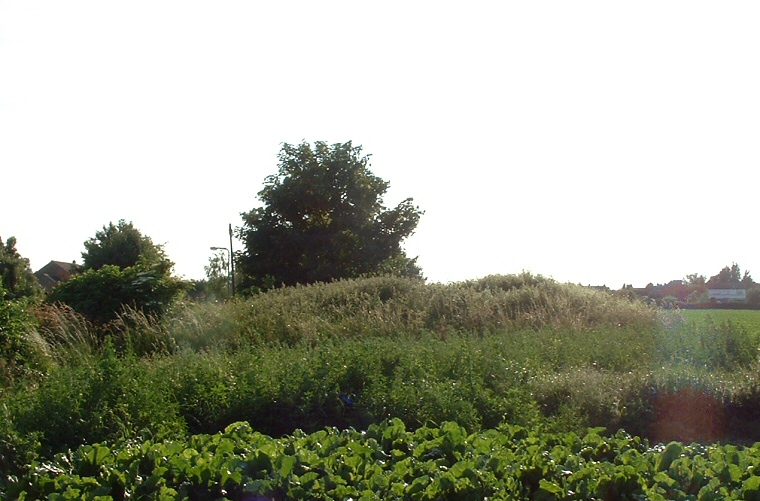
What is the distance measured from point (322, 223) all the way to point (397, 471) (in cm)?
2633

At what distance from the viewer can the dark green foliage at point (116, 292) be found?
16.0 m

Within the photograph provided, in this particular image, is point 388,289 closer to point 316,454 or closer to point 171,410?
point 171,410

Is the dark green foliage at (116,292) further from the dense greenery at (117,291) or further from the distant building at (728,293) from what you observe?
the distant building at (728,293)

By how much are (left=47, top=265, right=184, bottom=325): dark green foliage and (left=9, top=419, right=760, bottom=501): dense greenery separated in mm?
12437

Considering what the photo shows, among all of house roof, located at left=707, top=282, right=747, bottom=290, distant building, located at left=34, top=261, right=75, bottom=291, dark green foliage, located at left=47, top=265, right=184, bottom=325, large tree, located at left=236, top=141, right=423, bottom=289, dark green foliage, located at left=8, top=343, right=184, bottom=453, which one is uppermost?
distant building, located at left=34, top=261, right=75, bottom=291

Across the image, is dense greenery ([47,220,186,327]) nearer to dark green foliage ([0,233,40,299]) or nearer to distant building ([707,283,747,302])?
dark green foliage ([0,233,40,299])

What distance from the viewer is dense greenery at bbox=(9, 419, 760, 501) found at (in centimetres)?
334

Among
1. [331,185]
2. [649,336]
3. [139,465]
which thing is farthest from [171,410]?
[331,185]

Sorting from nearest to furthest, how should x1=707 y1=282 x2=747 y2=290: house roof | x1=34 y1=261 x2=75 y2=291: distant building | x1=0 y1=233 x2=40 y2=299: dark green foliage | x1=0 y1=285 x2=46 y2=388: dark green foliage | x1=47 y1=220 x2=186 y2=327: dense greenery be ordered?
1. x1=0 y1=285 x2=46 y2=388: dark green foliage
2. x1=47 y1=220 x2=186 y2=327: dense greenery
3. x1=0 y1=233 x2=40 y2=299: dark green foliage
4. x1=34 y1=261 x2=75 y2=291: distant building
5. x1=707 y1=282 x2=747 y2=290: house roof

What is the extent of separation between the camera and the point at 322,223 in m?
29.6

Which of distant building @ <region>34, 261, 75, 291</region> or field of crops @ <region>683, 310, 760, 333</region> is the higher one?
distant building @ <region>34, 261, 75, 291</region>

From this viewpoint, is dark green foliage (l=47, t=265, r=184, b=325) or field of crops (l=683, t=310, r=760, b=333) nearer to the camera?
field of crops (l=683, t=310, r=760, b=333)

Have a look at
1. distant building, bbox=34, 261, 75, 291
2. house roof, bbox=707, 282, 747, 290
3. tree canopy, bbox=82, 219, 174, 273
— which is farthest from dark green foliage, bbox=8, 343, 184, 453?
house roof, bbox=707, 282, 747, 290

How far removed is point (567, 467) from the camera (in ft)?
11.7
